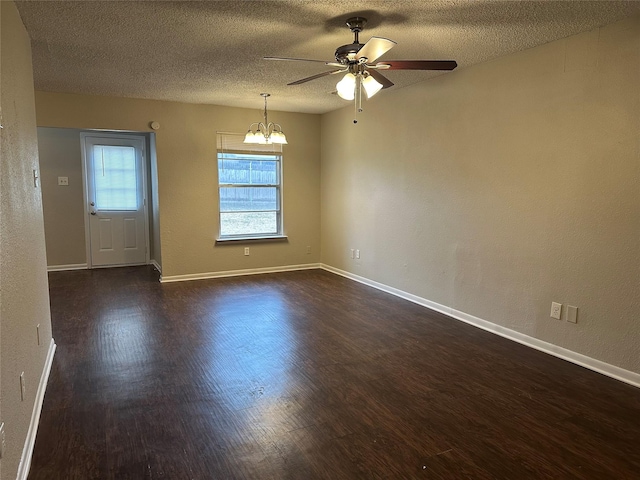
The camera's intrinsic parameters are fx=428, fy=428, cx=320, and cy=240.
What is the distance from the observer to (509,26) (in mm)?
2857

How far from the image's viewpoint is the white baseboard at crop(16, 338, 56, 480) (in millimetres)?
1821

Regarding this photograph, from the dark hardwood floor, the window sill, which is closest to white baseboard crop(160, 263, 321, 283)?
the window sill

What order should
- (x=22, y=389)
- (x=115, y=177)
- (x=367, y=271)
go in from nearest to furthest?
1. (x=22, y=389)
2. (x=367, y=271)
3. (x=115, y=177)

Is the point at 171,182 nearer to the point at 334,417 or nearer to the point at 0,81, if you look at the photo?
the point at 0,81

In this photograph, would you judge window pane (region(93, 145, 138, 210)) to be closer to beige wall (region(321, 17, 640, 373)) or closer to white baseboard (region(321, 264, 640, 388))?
beige wall (region(321, 17, 640, 373))

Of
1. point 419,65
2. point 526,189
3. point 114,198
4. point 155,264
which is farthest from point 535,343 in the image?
point 114,198

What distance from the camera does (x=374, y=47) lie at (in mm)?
2396

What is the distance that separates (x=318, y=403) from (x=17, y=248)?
69.7 inches

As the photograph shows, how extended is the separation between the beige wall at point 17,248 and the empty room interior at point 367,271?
0.09 ft

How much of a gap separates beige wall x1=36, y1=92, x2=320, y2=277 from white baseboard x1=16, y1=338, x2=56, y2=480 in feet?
9.26

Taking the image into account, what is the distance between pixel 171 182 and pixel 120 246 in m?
1.91

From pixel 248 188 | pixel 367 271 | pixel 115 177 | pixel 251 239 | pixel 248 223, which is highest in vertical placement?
pixel 115 177

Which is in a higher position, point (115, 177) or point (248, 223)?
point (115, 177)

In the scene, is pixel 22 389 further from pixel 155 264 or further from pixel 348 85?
pixel 155 264
